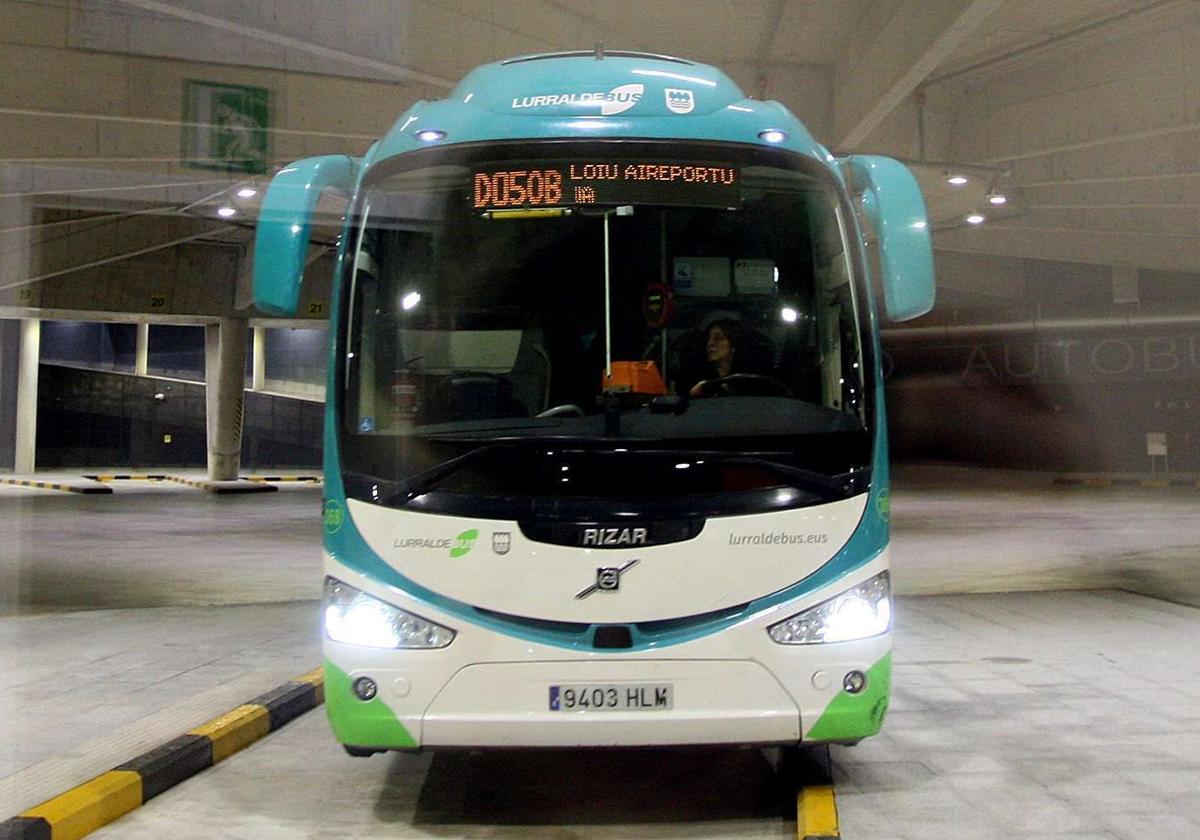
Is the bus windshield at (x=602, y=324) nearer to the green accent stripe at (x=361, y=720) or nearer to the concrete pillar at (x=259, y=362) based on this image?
the green accent stripe at (x=361, y=720)

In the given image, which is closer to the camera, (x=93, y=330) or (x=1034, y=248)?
(x=1034, y=248)

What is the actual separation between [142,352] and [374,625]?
134 ft

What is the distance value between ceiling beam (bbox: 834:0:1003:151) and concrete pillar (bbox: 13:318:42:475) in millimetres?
29420

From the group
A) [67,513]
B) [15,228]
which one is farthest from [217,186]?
[67,513]

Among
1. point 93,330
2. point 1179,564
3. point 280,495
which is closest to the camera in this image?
point 1179,564

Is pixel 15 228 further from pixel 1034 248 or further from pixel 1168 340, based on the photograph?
pixel 1168 340

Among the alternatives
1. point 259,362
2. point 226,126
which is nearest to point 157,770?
point 226,126

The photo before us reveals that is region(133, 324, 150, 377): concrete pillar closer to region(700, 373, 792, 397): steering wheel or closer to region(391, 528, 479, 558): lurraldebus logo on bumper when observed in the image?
region(391, 528, 479, 558): lurraldebus logo on bumper

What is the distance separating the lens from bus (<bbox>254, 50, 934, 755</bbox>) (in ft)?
14.5

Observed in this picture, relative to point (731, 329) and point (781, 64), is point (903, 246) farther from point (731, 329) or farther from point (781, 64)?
point (781, 64)

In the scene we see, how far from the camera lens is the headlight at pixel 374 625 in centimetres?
448

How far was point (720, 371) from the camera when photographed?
4.75 metres

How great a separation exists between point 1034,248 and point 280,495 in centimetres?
1724

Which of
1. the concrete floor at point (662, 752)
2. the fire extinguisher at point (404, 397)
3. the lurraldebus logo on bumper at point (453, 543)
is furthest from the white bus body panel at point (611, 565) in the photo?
the concrete floor at point (662, 752)
